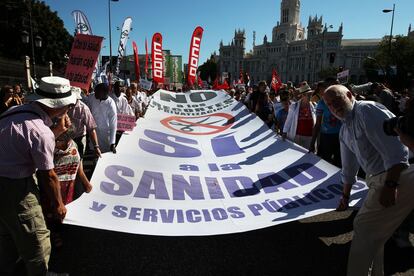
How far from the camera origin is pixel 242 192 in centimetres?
383

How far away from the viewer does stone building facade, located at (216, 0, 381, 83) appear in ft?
380

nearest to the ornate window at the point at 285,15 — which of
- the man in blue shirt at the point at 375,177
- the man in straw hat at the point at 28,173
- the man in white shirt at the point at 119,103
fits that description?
the man in white shirt at the point at 119,103

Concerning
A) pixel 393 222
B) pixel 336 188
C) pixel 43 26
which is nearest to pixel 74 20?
pixel 336 188

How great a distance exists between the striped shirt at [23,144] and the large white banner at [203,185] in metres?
0.68

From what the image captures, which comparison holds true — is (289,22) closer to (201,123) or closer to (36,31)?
(36,31)

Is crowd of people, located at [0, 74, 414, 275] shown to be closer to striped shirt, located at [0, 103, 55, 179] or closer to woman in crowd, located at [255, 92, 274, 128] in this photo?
striped shirt, located at [0, 103, 55, 179]

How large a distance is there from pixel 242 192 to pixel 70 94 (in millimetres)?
2221

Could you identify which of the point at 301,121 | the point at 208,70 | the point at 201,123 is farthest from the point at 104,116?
the point at 208,70

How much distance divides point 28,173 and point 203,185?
207 centimetres

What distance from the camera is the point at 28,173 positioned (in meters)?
2.39

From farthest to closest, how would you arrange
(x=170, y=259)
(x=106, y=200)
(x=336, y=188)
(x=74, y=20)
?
1. (x=74, y=20)
2. (x=336, y=188)
3. (x=170, y=259)
4. (x=106, y=200)

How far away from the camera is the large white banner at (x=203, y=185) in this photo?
3041 mm

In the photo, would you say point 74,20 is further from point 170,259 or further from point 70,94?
point 170,259

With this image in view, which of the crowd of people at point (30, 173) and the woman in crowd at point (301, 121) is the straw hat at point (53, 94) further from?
the woman in crowd at point (301, 121)
